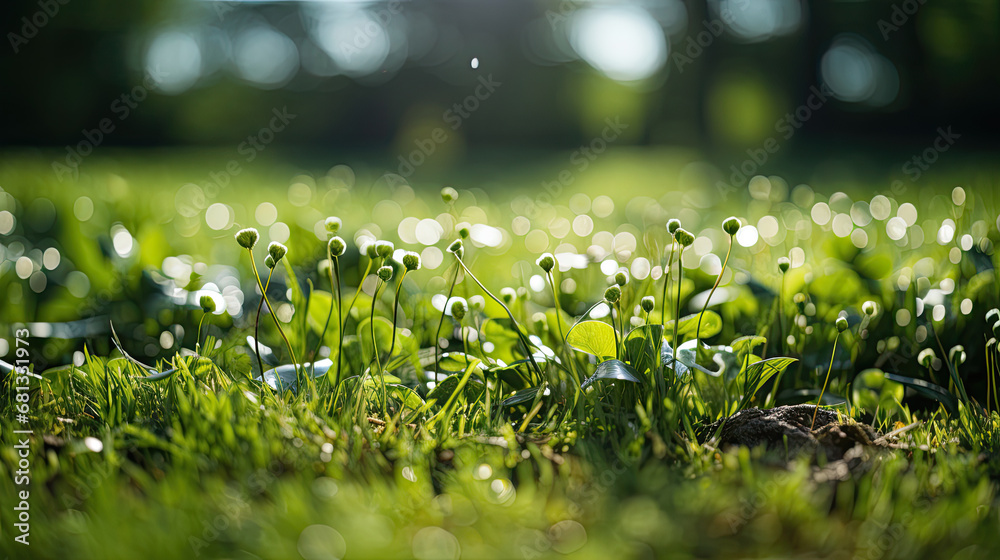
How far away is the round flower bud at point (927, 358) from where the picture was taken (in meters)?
1.43

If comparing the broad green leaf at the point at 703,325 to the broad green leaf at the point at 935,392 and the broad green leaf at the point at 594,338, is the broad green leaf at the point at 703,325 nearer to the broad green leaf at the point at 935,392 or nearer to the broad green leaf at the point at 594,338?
the broad green leaf at the point at 594,338

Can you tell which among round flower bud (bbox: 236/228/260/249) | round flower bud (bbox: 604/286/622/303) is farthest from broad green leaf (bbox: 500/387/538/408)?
round flower bud (bbox: 236/228/260/249)

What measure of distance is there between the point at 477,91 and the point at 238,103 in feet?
13.4

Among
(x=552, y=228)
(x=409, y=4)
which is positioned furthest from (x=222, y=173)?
(x=409, y=4)

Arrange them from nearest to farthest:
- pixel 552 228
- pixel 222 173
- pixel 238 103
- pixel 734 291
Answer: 1. pixel 734 291
2. pixel 552 228
3. pixel 222 173
4. pixel 238 103

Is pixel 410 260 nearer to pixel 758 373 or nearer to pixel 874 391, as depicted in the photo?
pixel 758 373

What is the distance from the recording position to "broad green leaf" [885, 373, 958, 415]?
1390 mm

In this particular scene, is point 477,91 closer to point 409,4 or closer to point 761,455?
point 409,4

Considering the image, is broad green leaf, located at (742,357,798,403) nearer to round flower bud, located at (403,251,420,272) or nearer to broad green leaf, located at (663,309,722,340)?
broad green leaf, located at (663,309,722,340)

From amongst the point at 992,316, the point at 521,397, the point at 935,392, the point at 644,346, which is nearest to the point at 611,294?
the point at 644,346

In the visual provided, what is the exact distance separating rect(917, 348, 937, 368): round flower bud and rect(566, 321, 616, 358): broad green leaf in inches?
26.8

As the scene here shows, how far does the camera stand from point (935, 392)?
4.58 feet

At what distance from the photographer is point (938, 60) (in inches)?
361

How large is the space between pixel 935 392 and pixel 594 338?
73cm
